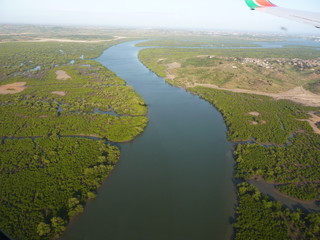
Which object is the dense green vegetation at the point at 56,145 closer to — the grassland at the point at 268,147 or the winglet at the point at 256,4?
the grassland at the point at 268,147

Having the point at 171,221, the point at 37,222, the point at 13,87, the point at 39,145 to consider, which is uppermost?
the point at 13,87

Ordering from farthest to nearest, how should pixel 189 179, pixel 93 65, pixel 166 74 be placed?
1. pixel 93 65
2. pixel 166 74
3. pixel 189 179

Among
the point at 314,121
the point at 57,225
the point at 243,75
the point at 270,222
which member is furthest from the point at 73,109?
the point at 243,75

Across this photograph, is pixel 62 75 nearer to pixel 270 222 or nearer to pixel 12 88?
pixel 12 88

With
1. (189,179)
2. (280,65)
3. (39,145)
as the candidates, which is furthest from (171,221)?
(280,65)

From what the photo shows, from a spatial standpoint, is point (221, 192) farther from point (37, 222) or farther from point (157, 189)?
point (37, 222)

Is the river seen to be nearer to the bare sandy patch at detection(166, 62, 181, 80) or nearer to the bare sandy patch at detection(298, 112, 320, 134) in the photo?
the bare sandy patch at detection(298, 112, 320, 134)

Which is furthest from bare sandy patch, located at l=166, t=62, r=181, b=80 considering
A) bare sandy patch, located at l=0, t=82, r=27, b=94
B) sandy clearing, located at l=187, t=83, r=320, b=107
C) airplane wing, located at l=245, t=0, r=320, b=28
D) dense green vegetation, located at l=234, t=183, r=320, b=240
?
dense green vegetation, located at l=234, t=183, r=320, b=240
